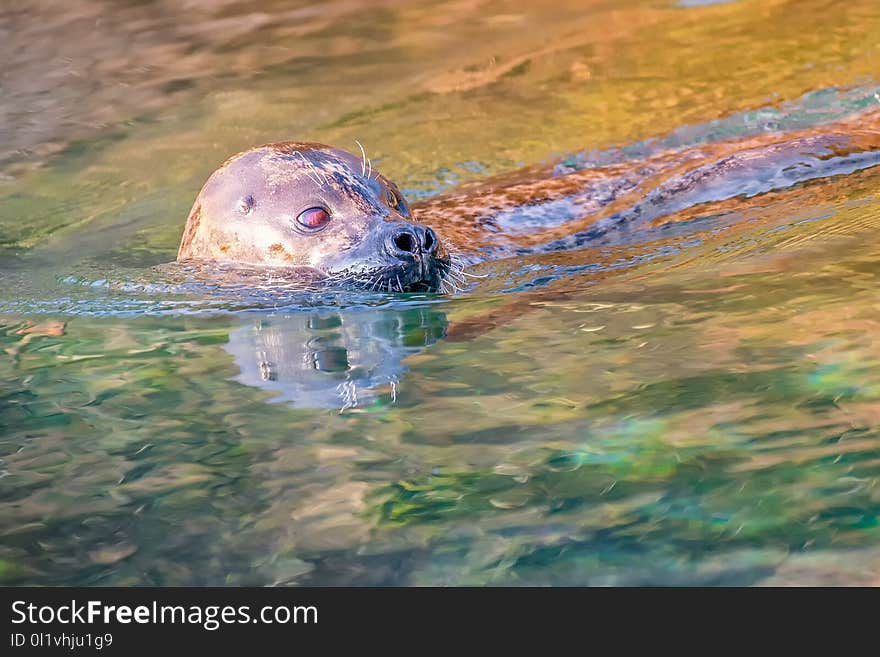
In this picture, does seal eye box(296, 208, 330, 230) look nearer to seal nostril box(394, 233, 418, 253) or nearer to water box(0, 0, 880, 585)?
water box(0, 0, 880, 585)

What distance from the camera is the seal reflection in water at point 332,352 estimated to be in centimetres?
363

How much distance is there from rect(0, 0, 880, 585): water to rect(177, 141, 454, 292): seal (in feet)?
0.45

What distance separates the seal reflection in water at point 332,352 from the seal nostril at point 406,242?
0.24 meters

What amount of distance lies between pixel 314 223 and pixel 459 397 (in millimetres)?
1663

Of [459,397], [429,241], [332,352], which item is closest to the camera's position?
[459,397]

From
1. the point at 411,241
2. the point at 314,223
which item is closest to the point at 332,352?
the point at 411,241

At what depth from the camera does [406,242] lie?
4.54 meters

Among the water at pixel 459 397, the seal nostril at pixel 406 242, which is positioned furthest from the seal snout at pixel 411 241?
the water at pixel 459 397

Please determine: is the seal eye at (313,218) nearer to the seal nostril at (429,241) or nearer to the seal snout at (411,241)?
the seal snout at (411,241)

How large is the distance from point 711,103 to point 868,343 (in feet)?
17.5

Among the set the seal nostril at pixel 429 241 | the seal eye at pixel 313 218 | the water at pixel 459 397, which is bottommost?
the water at pixel 459 397

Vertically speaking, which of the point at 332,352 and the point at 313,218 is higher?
the point at 313,218

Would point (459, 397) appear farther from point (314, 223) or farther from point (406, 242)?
point (314, 223)
